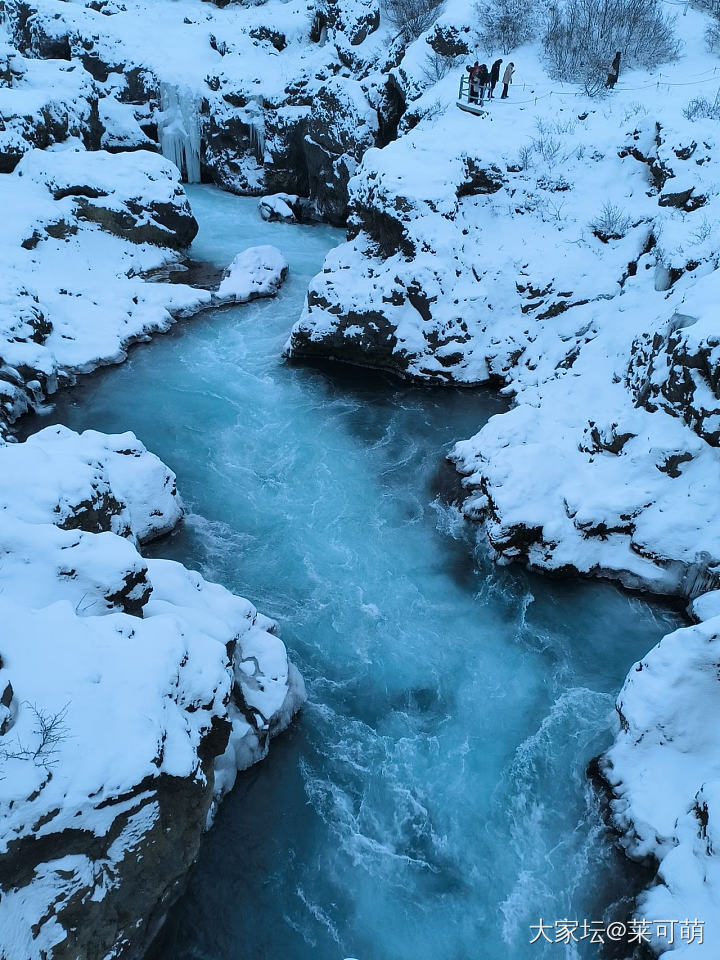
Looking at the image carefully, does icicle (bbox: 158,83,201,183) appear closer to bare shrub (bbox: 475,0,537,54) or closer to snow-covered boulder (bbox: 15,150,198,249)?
snow-covered boulder (bbox: 15,150,198,249)

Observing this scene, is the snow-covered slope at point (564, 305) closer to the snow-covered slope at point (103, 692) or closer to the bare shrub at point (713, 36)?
the bare shrub at point (713, 36)

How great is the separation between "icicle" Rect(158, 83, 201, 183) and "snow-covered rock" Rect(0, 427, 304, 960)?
27675 mm

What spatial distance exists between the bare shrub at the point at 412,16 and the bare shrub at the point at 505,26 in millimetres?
3142

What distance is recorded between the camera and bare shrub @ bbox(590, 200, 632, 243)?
1888 centimetres

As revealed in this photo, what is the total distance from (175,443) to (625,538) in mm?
10832

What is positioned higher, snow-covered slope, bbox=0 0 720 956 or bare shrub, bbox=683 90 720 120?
bare shrub, bbox=683 90 720 120

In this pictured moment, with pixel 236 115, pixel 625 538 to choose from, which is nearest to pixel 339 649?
pixel 625 538

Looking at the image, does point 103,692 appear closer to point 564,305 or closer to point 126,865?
point 126,865

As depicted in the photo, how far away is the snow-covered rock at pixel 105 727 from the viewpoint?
6.20 metres

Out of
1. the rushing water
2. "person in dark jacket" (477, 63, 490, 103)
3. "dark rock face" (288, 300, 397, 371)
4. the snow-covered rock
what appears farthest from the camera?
"person in dark jacket" (477, 63, 490, 103)

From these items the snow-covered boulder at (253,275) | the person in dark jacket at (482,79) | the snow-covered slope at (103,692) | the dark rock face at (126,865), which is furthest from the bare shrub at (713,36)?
the dark rock face at (126,865)

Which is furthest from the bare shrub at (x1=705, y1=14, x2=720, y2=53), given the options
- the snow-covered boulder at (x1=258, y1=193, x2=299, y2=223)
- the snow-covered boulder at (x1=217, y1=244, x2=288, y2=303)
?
the snow-covered boulder at (x1=217, y1=244, x2=288, y2=303)

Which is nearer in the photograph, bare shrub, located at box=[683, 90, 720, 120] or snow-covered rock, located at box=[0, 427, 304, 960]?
snow-covered rock, located at box=[0, 427, 304, 960]

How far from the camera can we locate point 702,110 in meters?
20.0
